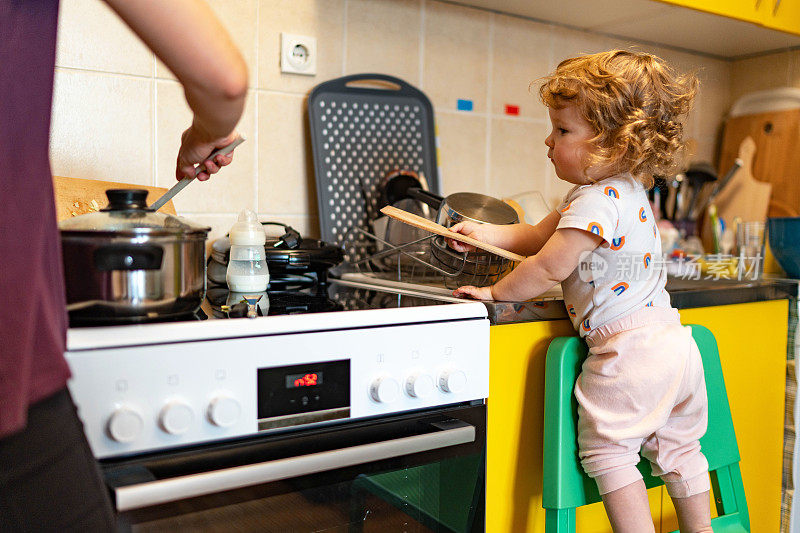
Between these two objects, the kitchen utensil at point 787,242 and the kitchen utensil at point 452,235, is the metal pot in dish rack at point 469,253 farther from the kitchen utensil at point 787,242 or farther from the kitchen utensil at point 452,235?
the kitchen utensil at point 787,242

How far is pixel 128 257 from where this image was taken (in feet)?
2.36

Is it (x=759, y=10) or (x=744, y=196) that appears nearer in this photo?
(x=759, y=10)

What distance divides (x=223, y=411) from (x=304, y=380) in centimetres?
11

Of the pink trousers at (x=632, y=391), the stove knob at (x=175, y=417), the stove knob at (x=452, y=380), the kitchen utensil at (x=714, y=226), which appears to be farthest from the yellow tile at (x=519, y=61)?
the stove knob at (x=175, y=417)

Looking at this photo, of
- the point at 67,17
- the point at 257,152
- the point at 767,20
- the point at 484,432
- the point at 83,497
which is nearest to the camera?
the point at 83,497

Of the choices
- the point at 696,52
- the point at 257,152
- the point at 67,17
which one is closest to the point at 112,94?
the point at 67,17

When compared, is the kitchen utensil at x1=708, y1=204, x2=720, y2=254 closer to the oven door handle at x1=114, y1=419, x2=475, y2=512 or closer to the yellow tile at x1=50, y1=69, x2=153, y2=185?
the oven door handle at x1=114, y1=419, x2=475, y2=512

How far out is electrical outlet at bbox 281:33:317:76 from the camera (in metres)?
1.36

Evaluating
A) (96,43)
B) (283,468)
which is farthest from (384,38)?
(283,468)

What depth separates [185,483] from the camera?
72 cm

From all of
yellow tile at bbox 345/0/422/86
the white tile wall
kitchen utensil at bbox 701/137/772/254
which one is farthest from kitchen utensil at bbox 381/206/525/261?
kitchen utensil at bbox 701/137/772/254

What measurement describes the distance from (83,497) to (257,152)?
0.91m

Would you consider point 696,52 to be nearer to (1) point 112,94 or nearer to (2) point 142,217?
(1) point 112,94

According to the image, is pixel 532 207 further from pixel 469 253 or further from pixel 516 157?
pixel 469 253
